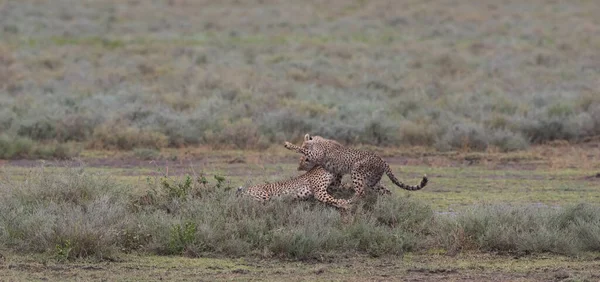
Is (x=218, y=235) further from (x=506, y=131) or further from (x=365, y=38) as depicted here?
(x=365, y=38)

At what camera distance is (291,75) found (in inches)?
1262

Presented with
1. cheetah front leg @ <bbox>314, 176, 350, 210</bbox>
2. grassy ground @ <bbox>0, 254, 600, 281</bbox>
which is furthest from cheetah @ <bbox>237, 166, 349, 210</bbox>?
grassy ground @ <bbox>0, 254, 600, 281</bbox>

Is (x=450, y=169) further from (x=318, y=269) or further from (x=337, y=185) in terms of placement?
(x=318, y=269)

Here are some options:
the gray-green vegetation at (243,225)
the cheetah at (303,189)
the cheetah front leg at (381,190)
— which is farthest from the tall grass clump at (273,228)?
the cheetah front leg at (381,190)

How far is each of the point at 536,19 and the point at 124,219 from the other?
43.2 metres

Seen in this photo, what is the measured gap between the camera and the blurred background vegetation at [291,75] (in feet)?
72.2

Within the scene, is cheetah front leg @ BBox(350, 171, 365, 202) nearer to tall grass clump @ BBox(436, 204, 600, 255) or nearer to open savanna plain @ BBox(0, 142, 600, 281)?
open savanna plain @ BBox(0, 142, 600, 281)

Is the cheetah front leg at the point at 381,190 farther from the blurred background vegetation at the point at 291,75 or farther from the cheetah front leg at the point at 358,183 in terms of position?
the blurred background vegetation at the point at 291,75

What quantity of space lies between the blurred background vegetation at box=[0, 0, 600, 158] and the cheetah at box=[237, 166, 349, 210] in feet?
28.4

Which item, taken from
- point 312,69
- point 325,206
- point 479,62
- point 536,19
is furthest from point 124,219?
point 536,19

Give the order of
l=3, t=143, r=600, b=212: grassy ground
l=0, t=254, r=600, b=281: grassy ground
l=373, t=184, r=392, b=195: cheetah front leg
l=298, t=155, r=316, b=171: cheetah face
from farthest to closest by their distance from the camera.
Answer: l=3, t=143, r=600, b=212: grassy ground → l=298, t=155, r=316, b=171: cheetah face → l=373, t=184, r=392, b=195: cheetah front leg → l=0, t=254, r=600, b=281: grassy ground

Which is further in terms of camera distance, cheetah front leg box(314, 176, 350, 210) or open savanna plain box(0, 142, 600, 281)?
cheetah front leg box(314, 176, 350, 210)

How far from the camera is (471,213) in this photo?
12.2 meters

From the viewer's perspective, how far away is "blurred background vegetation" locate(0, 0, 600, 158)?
866 inches
